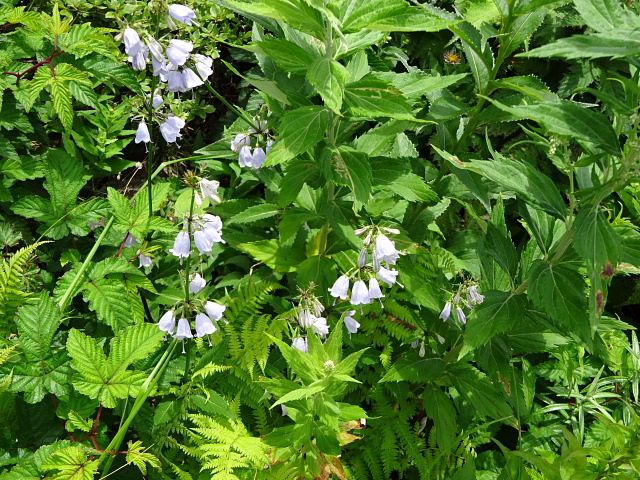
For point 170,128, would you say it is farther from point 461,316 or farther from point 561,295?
point 561,295

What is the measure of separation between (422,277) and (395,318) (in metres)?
0.52

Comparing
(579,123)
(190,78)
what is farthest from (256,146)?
(579,123)

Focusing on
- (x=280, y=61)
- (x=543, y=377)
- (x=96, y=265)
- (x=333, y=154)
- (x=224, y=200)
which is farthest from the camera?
(x=224, y=200)

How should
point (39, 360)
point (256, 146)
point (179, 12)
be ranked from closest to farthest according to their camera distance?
1. point (179, 12)
2. point (39, 360)
3. point (256, 146)

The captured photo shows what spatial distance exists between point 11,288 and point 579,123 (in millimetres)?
2608

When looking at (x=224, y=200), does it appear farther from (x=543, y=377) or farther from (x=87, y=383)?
(x=543, y=377)

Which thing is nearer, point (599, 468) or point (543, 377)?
point (599, 468)

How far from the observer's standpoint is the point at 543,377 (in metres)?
3.25

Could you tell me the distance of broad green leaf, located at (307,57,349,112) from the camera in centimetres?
192

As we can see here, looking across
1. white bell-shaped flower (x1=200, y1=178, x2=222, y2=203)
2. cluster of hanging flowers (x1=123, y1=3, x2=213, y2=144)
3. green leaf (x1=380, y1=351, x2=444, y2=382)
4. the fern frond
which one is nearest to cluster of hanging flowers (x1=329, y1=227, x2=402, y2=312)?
green leaf (x1=380, y1=351, x2=444, y2=382)

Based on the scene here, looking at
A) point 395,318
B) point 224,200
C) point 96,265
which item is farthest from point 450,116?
point 96,265

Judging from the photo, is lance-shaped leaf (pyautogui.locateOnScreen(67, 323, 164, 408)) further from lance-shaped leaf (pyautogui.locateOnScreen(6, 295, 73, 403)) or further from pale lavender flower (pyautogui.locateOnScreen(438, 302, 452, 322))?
pale lavender flower (pyautogui.locateOnScreen(438, 302, 452, 322))

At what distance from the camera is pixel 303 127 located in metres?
2.12

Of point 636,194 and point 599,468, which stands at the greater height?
point 636,194
